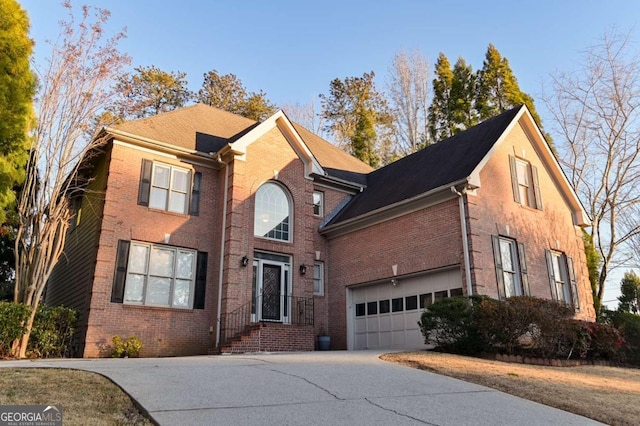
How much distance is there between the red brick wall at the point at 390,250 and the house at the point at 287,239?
5 cm

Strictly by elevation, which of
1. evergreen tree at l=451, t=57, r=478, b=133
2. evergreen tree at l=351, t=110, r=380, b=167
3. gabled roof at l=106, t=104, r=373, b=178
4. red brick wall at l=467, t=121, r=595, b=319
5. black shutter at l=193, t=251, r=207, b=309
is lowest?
black shutter at l=193, t=251, r=207, b=309

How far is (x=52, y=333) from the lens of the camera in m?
12.8

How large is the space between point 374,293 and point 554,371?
7258 mm

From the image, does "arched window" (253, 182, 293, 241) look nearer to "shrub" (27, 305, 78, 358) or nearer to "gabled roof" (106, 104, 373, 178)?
"gabled roof" (106, 104, 373, 178)

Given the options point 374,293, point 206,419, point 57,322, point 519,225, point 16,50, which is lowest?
point 206,419

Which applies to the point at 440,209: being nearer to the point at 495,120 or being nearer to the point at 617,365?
the point at 495,120

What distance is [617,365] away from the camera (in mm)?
13062

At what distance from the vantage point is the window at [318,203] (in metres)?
18.9

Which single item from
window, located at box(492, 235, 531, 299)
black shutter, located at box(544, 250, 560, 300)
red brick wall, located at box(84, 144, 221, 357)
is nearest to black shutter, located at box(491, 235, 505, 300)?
window, located at box(492, 235, 531, 299)

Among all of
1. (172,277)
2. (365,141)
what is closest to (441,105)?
(365,141)

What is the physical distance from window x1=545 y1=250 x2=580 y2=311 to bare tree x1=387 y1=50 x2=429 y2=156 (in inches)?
763

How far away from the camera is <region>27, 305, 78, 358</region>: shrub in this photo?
41.1 ft

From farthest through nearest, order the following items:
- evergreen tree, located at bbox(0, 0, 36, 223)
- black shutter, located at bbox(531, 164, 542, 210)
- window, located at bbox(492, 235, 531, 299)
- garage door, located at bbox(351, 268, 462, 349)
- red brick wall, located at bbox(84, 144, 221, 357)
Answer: black shutter, located at bbox(531, 164, 542, 210) → garage door, located at bbox(351, 268, 462, 349) → window, located at bbox(492, 235, 531, 299) → red brick wall, located at bbox(84, 144, 221, 357) → evergreen tree, located at bbox(0, 0, 36, 223)

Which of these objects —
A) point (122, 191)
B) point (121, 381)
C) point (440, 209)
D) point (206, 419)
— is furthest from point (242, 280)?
point (206, 419)
